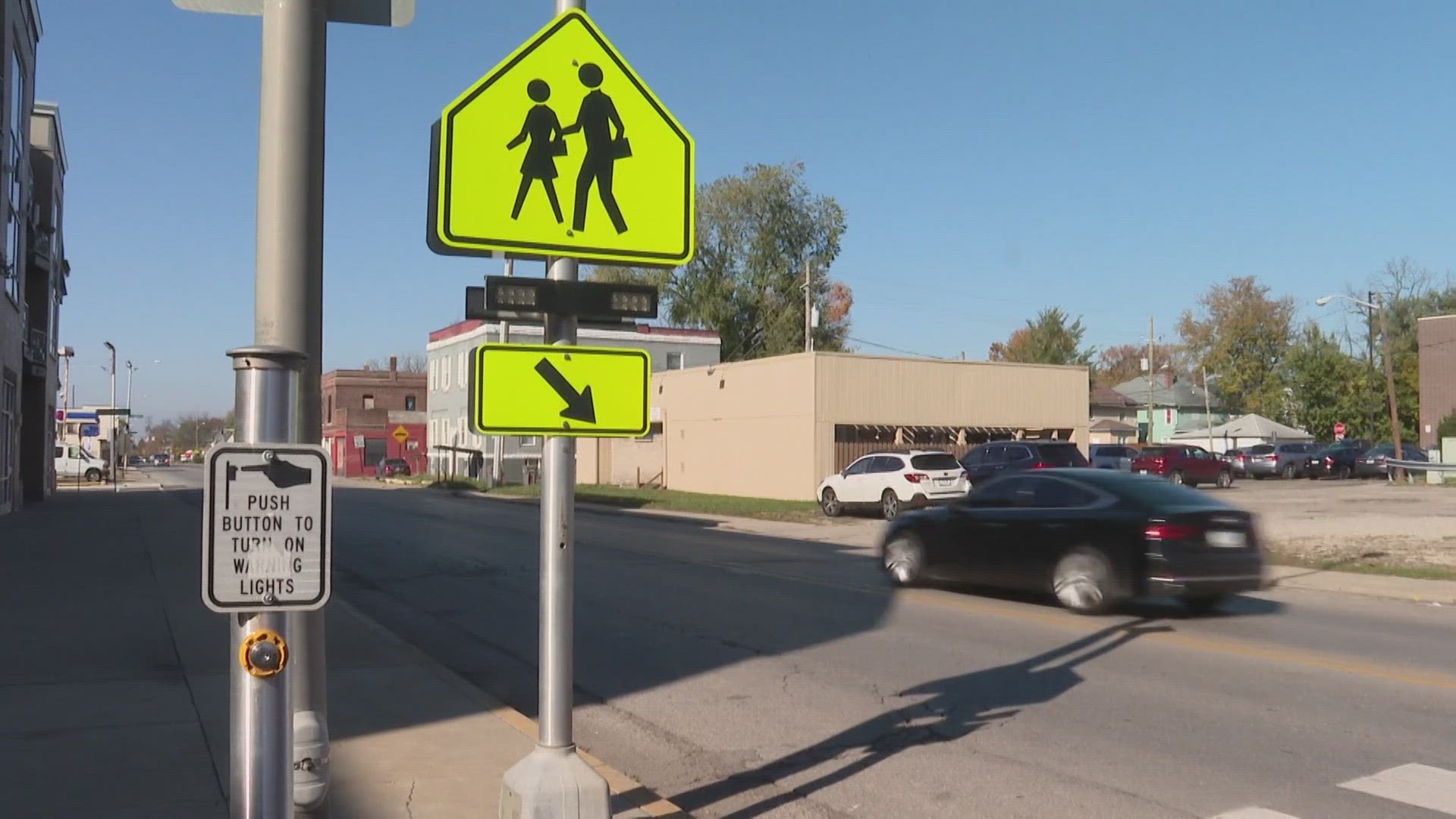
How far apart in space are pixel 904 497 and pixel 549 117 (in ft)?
81.6

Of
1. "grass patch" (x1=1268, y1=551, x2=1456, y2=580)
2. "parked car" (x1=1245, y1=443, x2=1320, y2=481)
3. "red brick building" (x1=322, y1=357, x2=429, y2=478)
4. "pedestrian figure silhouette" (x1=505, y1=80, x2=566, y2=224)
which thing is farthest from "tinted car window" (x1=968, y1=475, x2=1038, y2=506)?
"red brick building" (x1=322, y1=357, x2=429, y2=478)

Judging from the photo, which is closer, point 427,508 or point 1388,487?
point 427,508

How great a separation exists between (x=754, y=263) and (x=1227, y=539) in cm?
5545

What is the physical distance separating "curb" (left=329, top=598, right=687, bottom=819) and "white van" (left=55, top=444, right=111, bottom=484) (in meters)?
60.0

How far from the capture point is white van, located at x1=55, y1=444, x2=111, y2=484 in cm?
6462

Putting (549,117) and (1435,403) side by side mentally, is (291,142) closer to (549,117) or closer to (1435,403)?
(549,117)

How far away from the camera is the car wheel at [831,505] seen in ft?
102

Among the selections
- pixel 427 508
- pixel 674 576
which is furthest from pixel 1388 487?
pixel 674 576

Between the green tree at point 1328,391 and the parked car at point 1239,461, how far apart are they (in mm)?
28628

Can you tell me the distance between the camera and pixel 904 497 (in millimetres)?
29047

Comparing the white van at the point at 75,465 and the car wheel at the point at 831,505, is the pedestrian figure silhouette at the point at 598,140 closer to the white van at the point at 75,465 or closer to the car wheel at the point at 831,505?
the car wheel at the point at 831,505

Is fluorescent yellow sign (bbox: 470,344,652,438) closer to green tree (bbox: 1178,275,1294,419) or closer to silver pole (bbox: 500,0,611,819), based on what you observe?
silver pole (bbox: 500,0,611,819)

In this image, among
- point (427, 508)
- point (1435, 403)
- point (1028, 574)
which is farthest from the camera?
point (1435, 403)

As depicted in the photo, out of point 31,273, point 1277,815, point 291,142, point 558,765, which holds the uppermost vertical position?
point 31,273
